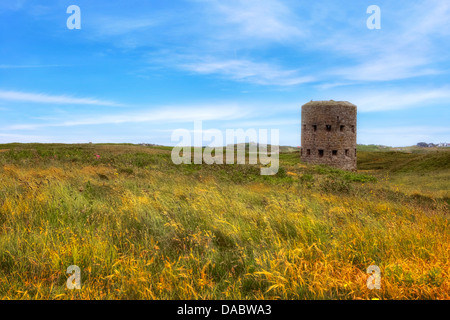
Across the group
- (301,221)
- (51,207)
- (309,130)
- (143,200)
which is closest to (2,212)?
(51,207)

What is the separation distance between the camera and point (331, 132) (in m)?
28.9

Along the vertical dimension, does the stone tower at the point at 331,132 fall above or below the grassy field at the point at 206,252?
above

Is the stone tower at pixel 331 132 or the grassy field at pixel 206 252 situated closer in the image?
the grassy field at pixel 206 252

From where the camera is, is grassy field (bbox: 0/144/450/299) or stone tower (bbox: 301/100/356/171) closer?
grassy field (bbox: 0/144/450/299)

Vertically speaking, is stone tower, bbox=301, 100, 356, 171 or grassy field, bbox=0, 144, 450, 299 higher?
stone tower, bbox=301, 100, 356, 171

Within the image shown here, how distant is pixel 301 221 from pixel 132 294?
2496 millimetres

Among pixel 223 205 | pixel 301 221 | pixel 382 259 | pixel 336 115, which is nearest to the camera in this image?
pixel 382 259

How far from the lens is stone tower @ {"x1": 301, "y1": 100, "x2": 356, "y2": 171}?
2875 cm

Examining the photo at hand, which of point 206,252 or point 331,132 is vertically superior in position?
point 331,132

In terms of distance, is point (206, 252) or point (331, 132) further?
point (331, 132)

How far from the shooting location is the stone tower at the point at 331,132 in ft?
94.3

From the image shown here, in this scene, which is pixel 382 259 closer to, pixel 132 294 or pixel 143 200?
pixel 132 294
